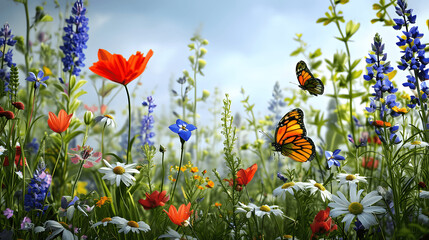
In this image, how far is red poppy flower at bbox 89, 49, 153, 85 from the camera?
1427 millimetres

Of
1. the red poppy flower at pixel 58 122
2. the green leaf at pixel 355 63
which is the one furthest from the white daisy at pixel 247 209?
the green leaf at pixel 355 63

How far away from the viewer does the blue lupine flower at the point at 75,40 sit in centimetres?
222

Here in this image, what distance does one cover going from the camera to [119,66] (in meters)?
1.43

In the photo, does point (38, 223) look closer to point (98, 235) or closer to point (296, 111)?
point (98, 235)

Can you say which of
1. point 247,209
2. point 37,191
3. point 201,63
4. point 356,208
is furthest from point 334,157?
point 201,63

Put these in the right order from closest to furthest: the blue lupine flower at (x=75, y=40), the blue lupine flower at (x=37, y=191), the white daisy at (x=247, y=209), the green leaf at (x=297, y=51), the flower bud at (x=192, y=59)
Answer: the white daisy at (x=247, y=209) < the blue lupine flower at (x=37, y=191) < the blue lupine flower at (x=75, y=40) < the green leaf at (x=297, y=51) < the flower bud at (x=192, y=59)

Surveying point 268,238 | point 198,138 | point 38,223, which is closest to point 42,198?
point 38,223

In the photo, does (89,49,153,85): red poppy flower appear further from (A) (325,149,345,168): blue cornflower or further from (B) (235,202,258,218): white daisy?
(A) (325,149,345,168): blue cornflower

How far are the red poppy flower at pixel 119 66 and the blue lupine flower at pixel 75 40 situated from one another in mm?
861

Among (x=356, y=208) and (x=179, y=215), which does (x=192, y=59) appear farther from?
(x=356, y=208)

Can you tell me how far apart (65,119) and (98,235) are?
51 centimetres

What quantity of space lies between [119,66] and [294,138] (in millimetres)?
871

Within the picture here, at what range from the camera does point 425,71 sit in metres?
1.66

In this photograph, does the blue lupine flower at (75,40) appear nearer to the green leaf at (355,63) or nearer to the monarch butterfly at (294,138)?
the monarch butterfly at (294,138)
